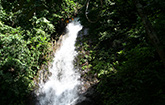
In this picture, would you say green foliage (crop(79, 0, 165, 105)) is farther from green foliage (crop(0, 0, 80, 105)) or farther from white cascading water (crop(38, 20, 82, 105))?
green foliage (crop(0, 0, 80, 105))

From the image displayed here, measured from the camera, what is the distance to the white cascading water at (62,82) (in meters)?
6.10

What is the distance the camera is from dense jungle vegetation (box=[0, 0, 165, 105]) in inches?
128

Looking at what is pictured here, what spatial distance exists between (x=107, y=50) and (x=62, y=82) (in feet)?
9.55

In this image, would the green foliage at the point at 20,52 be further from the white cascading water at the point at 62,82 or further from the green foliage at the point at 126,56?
the green foliage at the point at 126,56

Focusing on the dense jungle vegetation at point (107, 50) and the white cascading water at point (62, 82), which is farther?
the white cascading water at point (62, 82)

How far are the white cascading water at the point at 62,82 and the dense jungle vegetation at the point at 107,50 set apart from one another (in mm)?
651

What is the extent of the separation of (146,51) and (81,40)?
5.25 m

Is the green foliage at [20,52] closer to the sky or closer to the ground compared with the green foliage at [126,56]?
closer to the sky

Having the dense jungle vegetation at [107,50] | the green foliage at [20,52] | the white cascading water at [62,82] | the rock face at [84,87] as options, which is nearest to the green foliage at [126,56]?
the dense jungle vegetation at [107,50]

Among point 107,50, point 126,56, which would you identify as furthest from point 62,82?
point 126,56

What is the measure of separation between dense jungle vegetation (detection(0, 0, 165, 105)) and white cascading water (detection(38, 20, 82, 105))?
0.65m

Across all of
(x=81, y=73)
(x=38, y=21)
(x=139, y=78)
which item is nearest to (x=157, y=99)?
(x=139, y=78)

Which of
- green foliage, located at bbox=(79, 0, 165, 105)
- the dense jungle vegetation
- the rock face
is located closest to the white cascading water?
the rock face

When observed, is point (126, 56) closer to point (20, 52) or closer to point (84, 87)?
point (84, 87)
